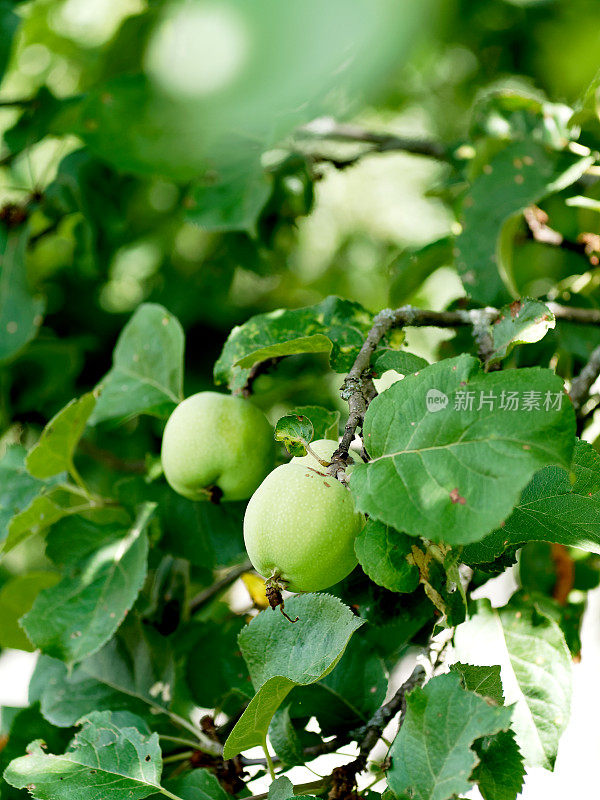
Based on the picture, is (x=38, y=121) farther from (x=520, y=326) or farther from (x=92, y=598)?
(x=520, y=326)

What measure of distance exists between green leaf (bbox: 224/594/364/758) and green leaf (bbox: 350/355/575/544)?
0.13m

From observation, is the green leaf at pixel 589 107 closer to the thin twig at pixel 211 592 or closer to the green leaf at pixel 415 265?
the green leaf at pixel 415 265

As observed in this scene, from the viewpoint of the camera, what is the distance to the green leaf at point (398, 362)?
2.48 feet

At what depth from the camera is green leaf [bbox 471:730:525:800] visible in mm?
654

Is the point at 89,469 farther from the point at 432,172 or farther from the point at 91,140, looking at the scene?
the point at 432,172

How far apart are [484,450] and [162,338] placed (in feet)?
2.13

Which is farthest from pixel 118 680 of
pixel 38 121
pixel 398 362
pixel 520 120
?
pixel 38 121

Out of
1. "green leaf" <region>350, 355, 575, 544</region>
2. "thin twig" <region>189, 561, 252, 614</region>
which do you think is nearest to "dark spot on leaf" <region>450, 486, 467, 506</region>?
"green leaf" <region>350, 355, 575, 544</region>

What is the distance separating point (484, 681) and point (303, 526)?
231 mm

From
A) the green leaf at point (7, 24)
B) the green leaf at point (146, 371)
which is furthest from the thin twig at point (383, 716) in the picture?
the green leaf at point (7, 24)

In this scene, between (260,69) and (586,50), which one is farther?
(586,50)

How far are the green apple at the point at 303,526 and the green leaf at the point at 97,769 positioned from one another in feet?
0.94

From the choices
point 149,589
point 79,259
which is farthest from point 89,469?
point 149,589

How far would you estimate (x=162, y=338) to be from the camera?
1.10 metres
